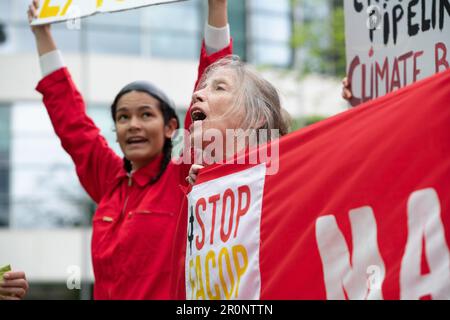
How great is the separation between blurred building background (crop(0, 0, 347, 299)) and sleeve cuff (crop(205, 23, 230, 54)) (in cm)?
1238

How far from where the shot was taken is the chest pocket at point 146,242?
297cm

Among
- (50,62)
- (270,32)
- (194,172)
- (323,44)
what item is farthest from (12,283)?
(270,32)

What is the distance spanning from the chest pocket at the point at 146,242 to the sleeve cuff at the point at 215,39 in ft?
2.01

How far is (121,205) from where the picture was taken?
3160 millimetres

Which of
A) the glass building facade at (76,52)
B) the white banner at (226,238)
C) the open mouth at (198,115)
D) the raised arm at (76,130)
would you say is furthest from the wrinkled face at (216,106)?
the glass building facade at (76,52)

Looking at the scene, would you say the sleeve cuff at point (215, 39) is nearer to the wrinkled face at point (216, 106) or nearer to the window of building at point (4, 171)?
the wrinkled face at point (216, 106)

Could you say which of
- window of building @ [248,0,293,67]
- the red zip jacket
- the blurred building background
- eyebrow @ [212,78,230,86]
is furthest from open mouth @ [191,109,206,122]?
window of building @ [248,0,293,67]

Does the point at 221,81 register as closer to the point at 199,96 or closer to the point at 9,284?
the point at 199,96

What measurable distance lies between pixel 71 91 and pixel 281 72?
34.4 ft

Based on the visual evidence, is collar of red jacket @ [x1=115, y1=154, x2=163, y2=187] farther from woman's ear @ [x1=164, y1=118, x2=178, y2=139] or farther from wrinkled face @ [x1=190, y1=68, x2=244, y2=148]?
wrinkled face @ [x1=190, y1=68, x2=244, y2=148]
